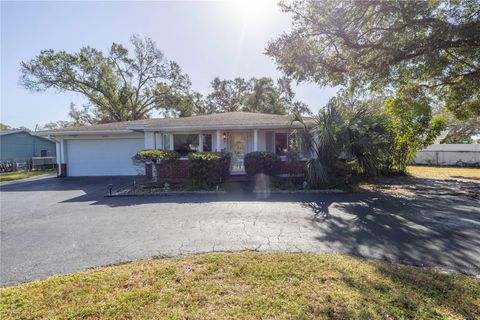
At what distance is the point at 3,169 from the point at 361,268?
95.3 ft

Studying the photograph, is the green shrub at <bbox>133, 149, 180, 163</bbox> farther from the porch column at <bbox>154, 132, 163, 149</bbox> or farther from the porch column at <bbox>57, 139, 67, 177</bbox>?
the porch column at <bbox>57, 139, 67, 177</bbox>

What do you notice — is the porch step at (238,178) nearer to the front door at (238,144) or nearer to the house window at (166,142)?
the front door at (238,144)

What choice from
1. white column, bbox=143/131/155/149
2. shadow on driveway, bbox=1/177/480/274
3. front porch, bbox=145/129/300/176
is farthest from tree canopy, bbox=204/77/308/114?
shadow on driveway, bbox=1/177/480/274

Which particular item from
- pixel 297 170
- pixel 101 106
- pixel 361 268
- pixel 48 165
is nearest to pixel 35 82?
pixel 101 106

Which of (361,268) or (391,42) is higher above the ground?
(391,42)

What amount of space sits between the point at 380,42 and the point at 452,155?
20.2 metres

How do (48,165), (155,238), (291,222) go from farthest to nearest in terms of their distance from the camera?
(48,165)
(291,222)
(155,238)

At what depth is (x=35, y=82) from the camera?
23.8 metres

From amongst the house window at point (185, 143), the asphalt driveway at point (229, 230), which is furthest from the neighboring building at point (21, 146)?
the asphalt driveway at point (229, 230)

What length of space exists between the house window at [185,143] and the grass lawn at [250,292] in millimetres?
10781

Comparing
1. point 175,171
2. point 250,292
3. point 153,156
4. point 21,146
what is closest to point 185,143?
point 175,171

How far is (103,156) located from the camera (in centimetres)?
1524

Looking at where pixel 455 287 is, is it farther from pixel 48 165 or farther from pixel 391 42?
pixel 48 165

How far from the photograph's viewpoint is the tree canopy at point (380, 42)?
22.2ft
